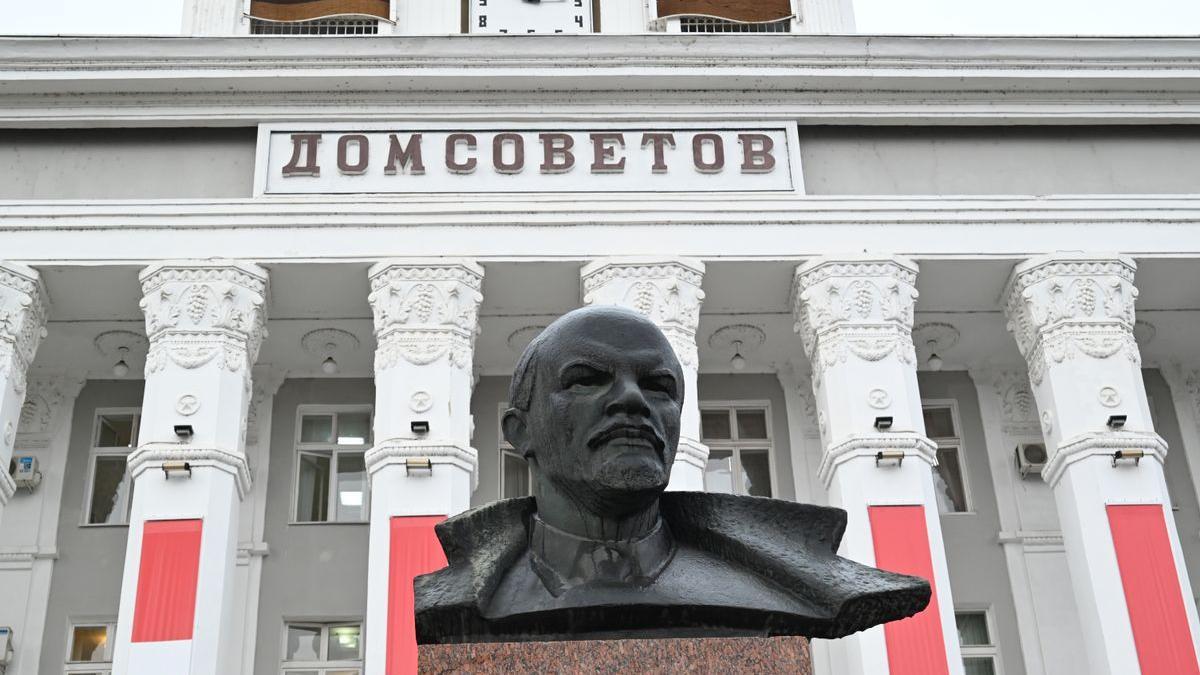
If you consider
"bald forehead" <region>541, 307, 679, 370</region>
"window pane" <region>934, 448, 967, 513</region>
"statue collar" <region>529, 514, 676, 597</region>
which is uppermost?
"window pane" <region>934, 448, 967, 513</region>

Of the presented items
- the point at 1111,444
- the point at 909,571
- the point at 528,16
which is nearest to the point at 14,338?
the point at 528,16

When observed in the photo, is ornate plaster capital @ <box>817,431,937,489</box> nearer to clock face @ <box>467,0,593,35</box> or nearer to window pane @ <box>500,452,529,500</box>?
window pane @ <box>500,452,529,500</box>

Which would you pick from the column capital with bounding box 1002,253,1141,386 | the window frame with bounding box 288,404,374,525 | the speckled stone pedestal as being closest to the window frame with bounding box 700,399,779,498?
the column capital with bounding box 1002,253,1141,386

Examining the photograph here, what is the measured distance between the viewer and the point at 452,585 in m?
3.62

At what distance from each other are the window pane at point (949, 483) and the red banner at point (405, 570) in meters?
7.71

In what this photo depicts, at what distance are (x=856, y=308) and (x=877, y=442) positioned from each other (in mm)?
1936

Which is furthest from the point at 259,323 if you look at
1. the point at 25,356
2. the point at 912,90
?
the point at 912,90

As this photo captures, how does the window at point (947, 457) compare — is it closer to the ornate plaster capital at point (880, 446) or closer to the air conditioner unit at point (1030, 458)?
the air conditioner unit at point (1030, 458)

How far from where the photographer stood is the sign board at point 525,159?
62.6 feet

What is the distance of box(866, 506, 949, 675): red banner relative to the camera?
51.2ft

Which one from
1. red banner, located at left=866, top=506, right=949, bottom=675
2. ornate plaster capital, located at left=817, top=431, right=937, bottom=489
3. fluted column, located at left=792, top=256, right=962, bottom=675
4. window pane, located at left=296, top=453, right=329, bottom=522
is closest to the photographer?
red banner, located at left=866, top=506, right=949, bottom=675

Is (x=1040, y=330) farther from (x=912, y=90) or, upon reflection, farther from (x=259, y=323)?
(x=259, y=323)

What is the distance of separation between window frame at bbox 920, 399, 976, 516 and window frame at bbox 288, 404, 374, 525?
7.76m

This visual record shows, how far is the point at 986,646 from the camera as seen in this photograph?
760 inches
